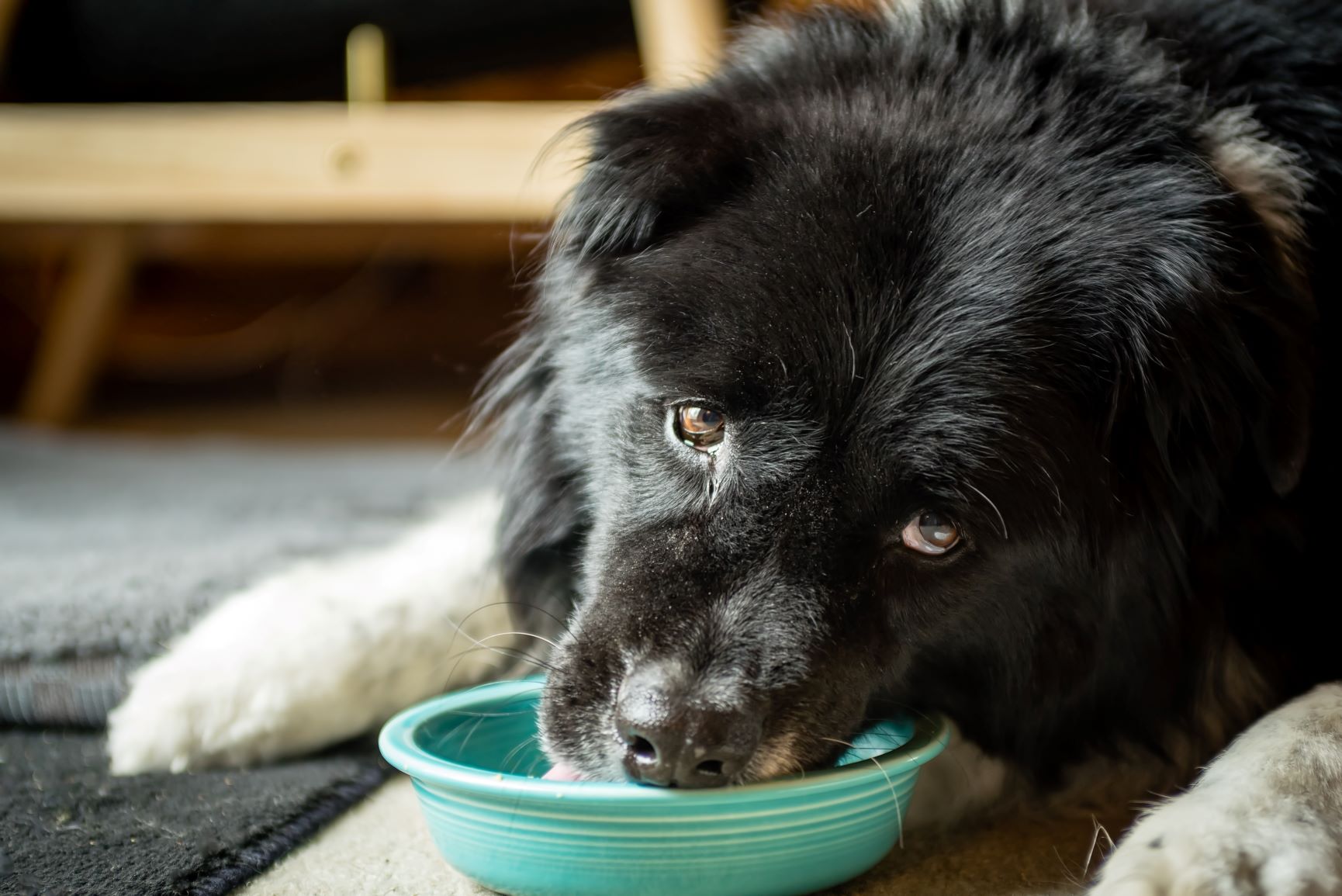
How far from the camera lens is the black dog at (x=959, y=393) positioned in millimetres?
1348

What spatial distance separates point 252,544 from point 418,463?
4.60 feet

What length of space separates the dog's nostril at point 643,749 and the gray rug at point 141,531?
3.17 ft

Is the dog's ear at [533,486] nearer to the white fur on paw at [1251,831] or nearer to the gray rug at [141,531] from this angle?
the gray rug at [141,531]

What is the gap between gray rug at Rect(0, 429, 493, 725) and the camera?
1.81 metres

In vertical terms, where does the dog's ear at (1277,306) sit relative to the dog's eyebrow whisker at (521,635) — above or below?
above

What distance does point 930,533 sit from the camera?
4.56ft

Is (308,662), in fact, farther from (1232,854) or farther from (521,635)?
(1232,854)

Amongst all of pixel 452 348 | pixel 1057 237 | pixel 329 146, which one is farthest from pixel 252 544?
pixel 452 348

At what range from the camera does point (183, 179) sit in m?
3.03

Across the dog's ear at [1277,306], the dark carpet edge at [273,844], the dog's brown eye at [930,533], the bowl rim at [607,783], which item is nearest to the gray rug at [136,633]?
the dark carpet edge at [273,844]

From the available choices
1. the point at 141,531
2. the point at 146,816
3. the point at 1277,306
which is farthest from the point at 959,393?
the point at 141,531

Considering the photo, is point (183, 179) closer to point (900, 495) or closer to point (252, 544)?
point (252, 544)

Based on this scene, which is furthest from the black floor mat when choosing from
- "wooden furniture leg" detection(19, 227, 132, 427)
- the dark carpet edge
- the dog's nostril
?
"wooden furniture leg" detection(19, 227, 132, 427)

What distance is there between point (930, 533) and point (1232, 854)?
0.45m
